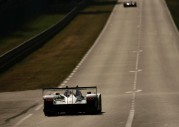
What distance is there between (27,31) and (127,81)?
1679 inches

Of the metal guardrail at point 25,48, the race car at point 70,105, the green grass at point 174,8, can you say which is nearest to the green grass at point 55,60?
the metal guardrail at point 25,48

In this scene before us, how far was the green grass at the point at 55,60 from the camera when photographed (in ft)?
146

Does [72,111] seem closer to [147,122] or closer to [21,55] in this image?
[147,122]

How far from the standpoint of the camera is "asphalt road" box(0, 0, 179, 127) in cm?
2456

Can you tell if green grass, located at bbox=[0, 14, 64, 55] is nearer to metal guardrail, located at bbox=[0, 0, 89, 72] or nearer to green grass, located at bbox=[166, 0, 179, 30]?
metal guardrail, located at bbox=[0, 0, 89, 72]

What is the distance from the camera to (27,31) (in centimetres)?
8431

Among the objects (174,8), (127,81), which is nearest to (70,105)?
(127,81)

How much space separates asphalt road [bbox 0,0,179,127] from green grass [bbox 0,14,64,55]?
7.78m

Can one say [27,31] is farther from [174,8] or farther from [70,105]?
[70,105]

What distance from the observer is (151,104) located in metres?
30.1

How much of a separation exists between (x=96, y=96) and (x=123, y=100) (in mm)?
Answer: 5809

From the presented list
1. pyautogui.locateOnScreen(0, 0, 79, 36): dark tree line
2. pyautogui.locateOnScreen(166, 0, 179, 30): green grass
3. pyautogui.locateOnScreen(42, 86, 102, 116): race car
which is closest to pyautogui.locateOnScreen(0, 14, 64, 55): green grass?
pyautogui.locateOnScreen(0, 0, 79, 36): dark tree line

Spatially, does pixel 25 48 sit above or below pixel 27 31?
above

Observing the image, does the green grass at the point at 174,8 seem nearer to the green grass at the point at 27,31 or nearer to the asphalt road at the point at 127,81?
the asphalt road at the point at 127,81
